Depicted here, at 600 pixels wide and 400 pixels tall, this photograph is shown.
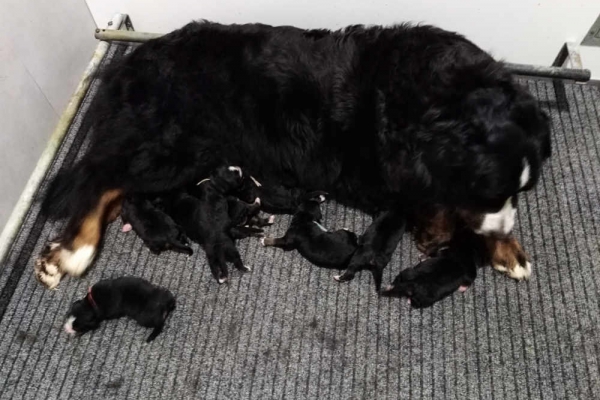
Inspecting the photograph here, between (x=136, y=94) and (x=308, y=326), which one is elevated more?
(x=136, y=94)

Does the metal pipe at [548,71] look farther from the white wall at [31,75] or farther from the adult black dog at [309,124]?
the adult black dog at [309,124]

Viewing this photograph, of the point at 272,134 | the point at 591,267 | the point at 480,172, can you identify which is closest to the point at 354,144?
the point at 272,134

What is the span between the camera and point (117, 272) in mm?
1945

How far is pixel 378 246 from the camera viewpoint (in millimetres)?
1775

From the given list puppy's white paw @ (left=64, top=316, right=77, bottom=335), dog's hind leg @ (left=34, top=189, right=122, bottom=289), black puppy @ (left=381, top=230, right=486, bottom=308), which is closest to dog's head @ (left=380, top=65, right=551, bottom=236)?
black puppy @ (left=381, top=230, right=486, bottom=308)

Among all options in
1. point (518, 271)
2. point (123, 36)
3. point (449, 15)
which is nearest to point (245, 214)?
point (518, 271)

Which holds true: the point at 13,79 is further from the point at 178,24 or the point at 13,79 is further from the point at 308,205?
the point at 308,205

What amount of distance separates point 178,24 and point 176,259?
3.82 feet

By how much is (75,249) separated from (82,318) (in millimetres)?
259

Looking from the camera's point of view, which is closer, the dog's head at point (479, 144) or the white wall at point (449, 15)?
the dog's head at point (479, 144)

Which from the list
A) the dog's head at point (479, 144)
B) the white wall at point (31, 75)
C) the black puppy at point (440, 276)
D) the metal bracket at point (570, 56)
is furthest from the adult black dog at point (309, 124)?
the metal bracket at point (570, 56)

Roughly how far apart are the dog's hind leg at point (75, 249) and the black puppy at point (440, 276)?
1.06m

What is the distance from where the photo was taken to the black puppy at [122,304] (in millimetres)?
1728

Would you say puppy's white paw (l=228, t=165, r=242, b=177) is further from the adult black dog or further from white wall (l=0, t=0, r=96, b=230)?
white wall (l=0, t=0, r=96, b=230)
